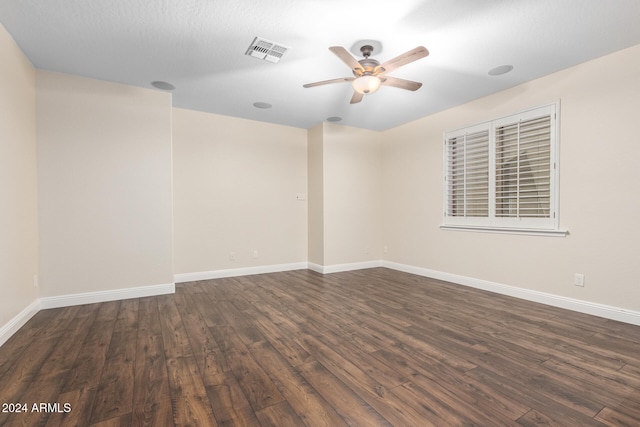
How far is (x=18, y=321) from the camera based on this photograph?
109 inches

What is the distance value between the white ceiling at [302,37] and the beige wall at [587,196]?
9.7 inches

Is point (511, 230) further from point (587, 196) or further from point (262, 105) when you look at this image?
point (262, 105)

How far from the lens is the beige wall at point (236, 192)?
183 inches

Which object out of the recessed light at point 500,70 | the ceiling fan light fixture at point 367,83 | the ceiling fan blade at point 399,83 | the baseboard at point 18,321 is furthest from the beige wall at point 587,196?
the baseboard at point 18,321

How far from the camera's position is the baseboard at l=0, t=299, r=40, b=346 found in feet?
8.18

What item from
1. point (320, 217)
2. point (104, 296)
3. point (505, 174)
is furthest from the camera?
point (320, 217)

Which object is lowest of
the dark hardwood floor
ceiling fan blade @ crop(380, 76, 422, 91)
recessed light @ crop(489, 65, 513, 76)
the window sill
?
the dark hardwood floor

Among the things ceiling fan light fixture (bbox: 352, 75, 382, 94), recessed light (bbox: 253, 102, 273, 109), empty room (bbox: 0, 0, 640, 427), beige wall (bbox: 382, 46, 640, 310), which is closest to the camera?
empty room (bbox: 0, 0, 640, 427)

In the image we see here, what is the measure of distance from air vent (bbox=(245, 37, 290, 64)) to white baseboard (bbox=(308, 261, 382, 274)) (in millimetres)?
3448

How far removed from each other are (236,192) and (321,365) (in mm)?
3590

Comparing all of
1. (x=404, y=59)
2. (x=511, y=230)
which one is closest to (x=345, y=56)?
(x=404, y=59)

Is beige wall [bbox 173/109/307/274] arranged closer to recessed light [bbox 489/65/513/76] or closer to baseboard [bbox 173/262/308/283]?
baseboard [bbox 173/262/308/283]

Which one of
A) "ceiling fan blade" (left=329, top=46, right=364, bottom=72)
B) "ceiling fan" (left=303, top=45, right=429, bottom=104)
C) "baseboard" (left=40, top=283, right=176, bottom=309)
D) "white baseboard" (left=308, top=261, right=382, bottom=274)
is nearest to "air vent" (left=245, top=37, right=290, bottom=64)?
"ceiling fan" (left=303, top=45, right=429, bottom=104)

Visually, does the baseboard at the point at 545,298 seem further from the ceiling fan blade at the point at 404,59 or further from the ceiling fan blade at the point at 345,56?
the ceiling fan blade at the point at 345,56
